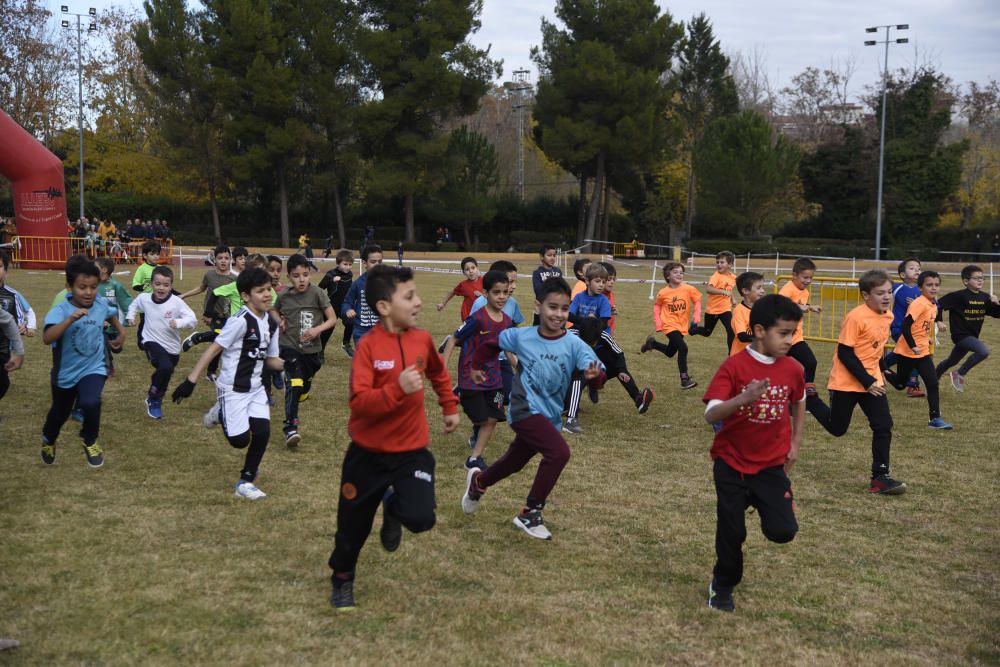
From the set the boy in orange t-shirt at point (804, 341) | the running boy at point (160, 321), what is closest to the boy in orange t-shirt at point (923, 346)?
the boy in orange t-shirt at point (804, 341)

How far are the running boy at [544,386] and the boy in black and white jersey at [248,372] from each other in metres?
1.89

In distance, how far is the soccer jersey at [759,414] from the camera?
16.6 feet

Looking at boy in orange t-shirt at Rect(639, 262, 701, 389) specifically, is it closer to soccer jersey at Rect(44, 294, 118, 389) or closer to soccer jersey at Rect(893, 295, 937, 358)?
soccer jersey at Rect(893, 295, 937, 358)

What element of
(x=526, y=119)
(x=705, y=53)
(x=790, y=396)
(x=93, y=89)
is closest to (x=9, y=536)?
(x=790, y=396)

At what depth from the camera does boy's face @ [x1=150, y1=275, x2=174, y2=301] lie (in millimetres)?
9289

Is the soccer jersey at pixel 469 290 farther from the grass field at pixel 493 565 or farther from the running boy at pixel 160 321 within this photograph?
the running boy at pixel 160 321

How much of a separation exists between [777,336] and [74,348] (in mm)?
5516

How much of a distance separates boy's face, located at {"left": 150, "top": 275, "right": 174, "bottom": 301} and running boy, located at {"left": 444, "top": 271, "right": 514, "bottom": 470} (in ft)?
11.1

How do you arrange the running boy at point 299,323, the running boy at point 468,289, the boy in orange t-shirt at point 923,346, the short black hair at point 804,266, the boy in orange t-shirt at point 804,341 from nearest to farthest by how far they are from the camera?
the running boy at point 299,323 < the boy in orange t-shirt at point 923,346 < the boy in orange t-shirt at point 804,341 < the short black hair at point 804,266 < the running boy at point 468,289

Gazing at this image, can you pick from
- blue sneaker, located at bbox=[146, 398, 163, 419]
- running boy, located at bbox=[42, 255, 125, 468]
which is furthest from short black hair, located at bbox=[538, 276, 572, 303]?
blue sneaker, located at bbox=[146, 398, 163, 419]

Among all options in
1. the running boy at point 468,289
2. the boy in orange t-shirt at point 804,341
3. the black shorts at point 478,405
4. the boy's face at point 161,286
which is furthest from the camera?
the running boy at point 468,289

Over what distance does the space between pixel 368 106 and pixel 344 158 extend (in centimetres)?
349

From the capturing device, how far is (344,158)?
169ft

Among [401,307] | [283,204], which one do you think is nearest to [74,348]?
[401,307]
